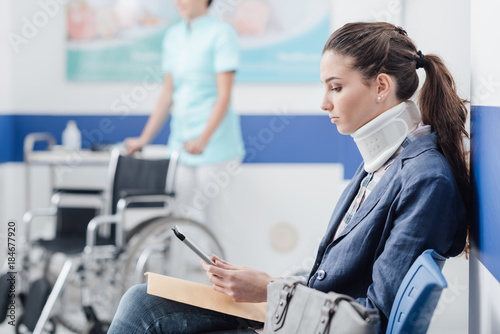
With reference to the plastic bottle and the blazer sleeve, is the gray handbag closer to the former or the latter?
the blazer sleeve

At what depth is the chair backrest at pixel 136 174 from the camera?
11.0 ft

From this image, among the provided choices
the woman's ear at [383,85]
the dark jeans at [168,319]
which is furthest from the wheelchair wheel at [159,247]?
the woman's ear at [383,85]

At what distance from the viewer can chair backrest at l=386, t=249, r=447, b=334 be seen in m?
1.01

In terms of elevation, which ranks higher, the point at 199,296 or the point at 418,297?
the point at 418,297

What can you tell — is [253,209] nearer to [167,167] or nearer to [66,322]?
[167,167]

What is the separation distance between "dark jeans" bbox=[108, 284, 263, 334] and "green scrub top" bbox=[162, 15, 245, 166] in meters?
1.96

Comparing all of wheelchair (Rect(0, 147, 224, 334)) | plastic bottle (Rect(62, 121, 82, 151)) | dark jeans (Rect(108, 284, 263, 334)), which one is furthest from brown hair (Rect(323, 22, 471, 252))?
plastic bottle (Rect(62, 121, 82, 151))

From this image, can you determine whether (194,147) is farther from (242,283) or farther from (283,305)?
(283,305)

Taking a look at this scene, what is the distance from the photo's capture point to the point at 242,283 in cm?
142

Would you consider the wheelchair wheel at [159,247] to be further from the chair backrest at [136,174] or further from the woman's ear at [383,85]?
the woman's ear at [383,85]

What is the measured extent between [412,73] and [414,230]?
1.37 feet

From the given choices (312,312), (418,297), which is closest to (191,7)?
(312,312)

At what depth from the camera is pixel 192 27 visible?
3.57 meters

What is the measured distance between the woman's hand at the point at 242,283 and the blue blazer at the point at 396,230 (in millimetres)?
115
